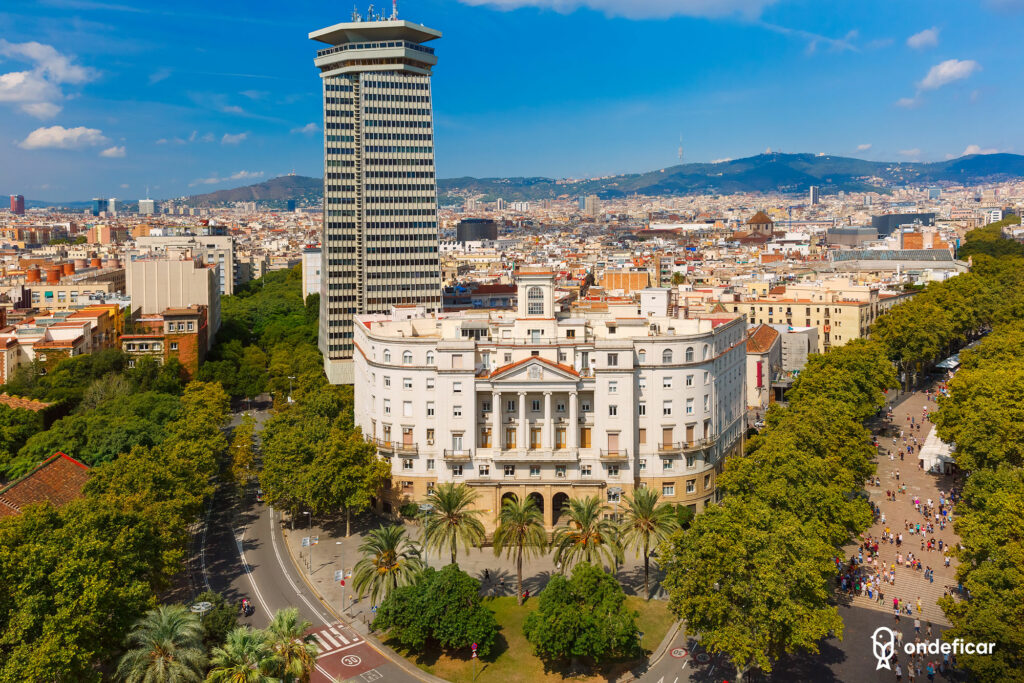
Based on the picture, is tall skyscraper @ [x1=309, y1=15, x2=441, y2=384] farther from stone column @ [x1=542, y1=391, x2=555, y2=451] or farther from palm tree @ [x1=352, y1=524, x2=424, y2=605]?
palm tree @ [x1=352, y1=524, x2=424, y2=605]

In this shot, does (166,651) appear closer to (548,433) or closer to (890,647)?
(548,433)

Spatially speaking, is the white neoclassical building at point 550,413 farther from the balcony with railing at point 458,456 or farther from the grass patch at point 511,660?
the grass patch at point 511,660

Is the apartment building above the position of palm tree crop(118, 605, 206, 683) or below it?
above

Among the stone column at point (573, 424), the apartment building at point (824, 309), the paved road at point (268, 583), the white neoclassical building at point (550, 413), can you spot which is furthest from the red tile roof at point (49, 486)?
the apartment building at point (824, 309)

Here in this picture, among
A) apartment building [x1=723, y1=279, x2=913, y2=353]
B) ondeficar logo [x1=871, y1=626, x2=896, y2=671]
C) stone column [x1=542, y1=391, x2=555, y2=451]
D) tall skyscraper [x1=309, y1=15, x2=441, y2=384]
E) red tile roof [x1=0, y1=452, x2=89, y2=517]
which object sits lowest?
ondeficar logo [x1=871, y1=626, x2=896, y2=671]

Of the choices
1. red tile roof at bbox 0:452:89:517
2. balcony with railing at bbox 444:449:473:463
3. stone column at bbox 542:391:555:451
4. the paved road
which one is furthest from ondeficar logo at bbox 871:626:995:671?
red tile roof at bbox 0:452:89:517

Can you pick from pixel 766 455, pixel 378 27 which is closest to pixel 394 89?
pixel 378 27
